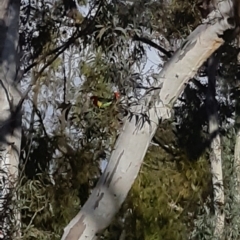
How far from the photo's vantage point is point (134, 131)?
9.25 ft

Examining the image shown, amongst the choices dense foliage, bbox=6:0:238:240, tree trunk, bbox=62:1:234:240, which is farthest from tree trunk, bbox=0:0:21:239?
tree trunk, bbox=62:1:234:240

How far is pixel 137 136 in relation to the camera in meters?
2.81

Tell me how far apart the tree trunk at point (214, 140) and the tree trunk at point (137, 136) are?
2918mm

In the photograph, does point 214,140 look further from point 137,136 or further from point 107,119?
point 137,136

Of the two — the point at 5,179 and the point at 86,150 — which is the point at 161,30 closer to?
the point at 86,150

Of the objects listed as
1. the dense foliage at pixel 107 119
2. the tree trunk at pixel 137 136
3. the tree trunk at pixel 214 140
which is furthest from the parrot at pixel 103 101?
the tree trunk at pixel 214 140

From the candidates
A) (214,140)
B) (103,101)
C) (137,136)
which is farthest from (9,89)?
(214,140)

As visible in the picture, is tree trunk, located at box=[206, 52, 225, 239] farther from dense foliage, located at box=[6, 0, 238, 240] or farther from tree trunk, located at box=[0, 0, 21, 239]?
tree trunk, located at box=[0, 0, 21, 239]

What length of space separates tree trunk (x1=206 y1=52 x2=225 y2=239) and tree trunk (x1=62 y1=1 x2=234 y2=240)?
2918 millimetres

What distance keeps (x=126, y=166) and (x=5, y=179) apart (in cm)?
63

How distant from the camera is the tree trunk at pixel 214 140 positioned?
230 inches

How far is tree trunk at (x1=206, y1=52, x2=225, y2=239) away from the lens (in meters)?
5.83

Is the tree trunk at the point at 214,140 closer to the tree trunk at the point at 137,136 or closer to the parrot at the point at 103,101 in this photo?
the parrot at the point at 103,101

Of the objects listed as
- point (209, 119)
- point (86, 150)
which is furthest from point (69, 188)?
point (209, 119)
